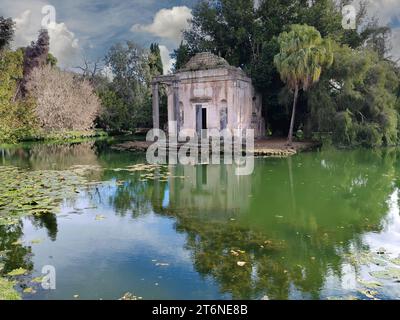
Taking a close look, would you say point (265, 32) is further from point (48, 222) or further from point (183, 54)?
point (48, 222)

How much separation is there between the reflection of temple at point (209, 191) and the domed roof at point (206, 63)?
11.6 m

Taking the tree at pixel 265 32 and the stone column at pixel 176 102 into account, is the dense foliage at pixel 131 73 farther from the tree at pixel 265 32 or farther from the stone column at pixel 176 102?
the stone column at pixel 176 102

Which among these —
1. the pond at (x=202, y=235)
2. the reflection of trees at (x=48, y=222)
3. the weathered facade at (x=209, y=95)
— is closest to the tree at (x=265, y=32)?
the weathered facade at (x=209, y=95)

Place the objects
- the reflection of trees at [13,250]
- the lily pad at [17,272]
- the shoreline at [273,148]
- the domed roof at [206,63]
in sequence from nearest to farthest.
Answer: the lily pad at [17,272], the reflection of trees at [13,250], the shoreline at [273,148], the domed roof at [206,63]

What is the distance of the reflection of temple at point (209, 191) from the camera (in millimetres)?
9961

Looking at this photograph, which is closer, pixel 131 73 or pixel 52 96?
pixel 52 96

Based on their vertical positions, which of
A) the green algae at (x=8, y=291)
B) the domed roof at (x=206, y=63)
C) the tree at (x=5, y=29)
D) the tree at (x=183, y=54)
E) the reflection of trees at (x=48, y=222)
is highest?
the tree at (x=183, y=54)

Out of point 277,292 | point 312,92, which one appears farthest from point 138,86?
point 277,292

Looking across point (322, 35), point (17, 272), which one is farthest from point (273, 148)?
point (17, 272)

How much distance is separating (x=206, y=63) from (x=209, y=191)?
16.2m

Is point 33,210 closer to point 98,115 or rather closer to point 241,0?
point 241,0

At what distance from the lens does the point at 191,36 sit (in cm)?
3322

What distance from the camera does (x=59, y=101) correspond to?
98.8 ft
